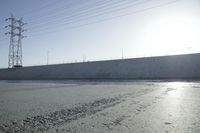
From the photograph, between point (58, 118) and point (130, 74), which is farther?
point (130, 74)

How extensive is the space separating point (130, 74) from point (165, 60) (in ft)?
22.6

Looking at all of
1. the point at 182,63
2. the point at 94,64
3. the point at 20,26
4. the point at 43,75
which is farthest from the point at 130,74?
the point at 20,26

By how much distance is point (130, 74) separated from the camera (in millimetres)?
37750

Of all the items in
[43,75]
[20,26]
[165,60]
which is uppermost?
[20,26]

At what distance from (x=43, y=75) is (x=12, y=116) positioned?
154ft

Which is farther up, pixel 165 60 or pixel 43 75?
pixel 165 60

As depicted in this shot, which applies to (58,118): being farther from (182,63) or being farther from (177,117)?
(182,63)

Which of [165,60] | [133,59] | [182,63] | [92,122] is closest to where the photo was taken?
[92,122]

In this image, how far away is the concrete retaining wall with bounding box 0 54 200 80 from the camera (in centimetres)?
3431

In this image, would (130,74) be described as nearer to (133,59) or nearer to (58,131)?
(133,59)

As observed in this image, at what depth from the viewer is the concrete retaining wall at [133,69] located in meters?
34.3

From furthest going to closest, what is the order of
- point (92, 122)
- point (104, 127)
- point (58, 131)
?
1. point (92, 122)
2. point (104, 127)
3. point (58, 131)

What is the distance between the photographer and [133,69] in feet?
128

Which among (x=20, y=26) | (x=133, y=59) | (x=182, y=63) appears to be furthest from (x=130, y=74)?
(x=20, y=26)
